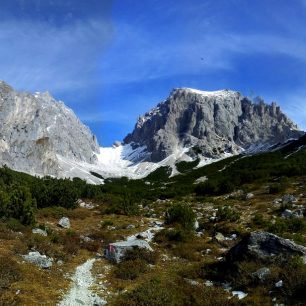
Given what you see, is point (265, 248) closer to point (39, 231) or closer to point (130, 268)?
point (130, 268)

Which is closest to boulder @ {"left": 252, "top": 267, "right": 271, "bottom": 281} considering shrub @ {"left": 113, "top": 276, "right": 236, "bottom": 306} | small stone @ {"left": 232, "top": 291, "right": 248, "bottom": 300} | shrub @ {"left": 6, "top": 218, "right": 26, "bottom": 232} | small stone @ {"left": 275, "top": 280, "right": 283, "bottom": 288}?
small stone @ {"left": 275, "top": 280, "right": 283, "bottom": 288}

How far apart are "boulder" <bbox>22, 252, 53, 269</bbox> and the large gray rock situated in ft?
27.9

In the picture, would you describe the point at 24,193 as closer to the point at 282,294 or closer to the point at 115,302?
the point at 115,302

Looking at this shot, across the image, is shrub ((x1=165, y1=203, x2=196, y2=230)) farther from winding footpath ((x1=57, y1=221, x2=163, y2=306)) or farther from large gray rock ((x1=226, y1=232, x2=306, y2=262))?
large gray rock ((x1=226, y1=232, x2=306, y2=262))

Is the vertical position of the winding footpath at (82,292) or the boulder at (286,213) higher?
the boulder at (286,213)

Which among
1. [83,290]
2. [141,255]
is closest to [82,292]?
[83,290]

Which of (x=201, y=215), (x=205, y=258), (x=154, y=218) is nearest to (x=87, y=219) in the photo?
(x=154, y=218)

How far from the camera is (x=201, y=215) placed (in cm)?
4341

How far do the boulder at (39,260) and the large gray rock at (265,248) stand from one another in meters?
8.50

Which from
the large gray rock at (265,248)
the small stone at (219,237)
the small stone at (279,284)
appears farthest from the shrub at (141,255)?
the small stone at (279,284)

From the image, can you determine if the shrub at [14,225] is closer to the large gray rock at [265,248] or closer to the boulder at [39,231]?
the boulder at [39,231]

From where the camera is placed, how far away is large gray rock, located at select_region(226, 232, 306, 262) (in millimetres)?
19703

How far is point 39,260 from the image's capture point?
20.8 metres

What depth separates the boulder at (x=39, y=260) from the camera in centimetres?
2044
